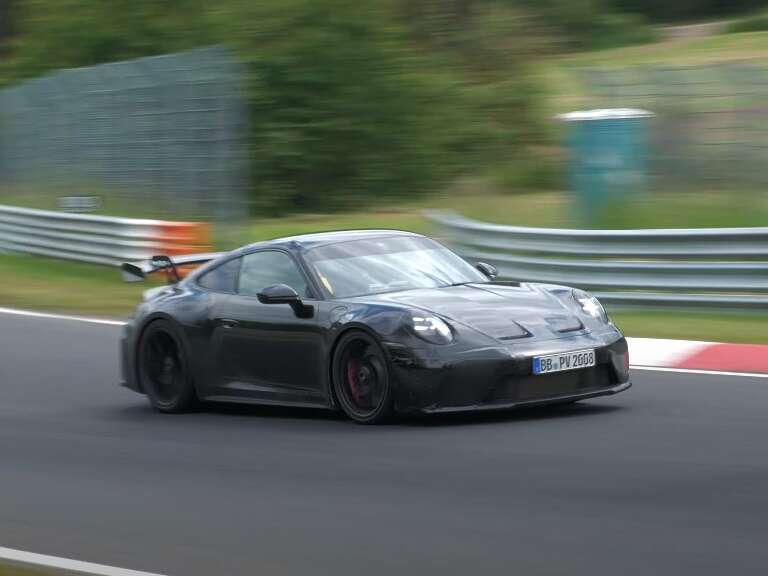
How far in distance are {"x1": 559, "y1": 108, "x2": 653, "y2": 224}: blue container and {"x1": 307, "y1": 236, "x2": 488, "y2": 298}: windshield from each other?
6730 millimetres

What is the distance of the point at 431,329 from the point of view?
8625 mm

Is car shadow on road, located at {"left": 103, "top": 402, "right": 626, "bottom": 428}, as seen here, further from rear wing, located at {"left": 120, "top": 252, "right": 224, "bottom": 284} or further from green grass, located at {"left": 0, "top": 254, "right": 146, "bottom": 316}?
green grass, located at {"left": 0, "top": 254, "right": 146, "bottom": 316}

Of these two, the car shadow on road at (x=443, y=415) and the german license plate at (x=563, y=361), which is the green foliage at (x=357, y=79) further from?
the german license plate at (x=563, y=361)

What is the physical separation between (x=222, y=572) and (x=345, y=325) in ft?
11.4

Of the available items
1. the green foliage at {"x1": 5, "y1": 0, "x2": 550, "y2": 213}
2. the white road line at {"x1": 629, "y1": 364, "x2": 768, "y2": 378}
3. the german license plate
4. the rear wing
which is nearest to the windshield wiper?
the german license plate

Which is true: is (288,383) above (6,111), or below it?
below

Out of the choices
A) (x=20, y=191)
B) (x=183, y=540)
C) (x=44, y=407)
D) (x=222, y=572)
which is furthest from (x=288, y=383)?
(x=20, y=191)

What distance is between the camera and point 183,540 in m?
6.23

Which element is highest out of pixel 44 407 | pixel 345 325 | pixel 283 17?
pixel 283 17

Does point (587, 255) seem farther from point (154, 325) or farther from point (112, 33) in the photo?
point (112, 33)

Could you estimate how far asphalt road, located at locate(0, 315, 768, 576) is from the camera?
18.7ft

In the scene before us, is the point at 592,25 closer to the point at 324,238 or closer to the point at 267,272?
the point at 324,238

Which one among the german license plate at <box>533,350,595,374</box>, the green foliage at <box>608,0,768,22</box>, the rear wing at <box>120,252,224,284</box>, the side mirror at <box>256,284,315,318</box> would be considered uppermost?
the green foliage at <box>608,0,768,22</box>

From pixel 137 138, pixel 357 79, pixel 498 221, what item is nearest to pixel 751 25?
pixel 357 79
